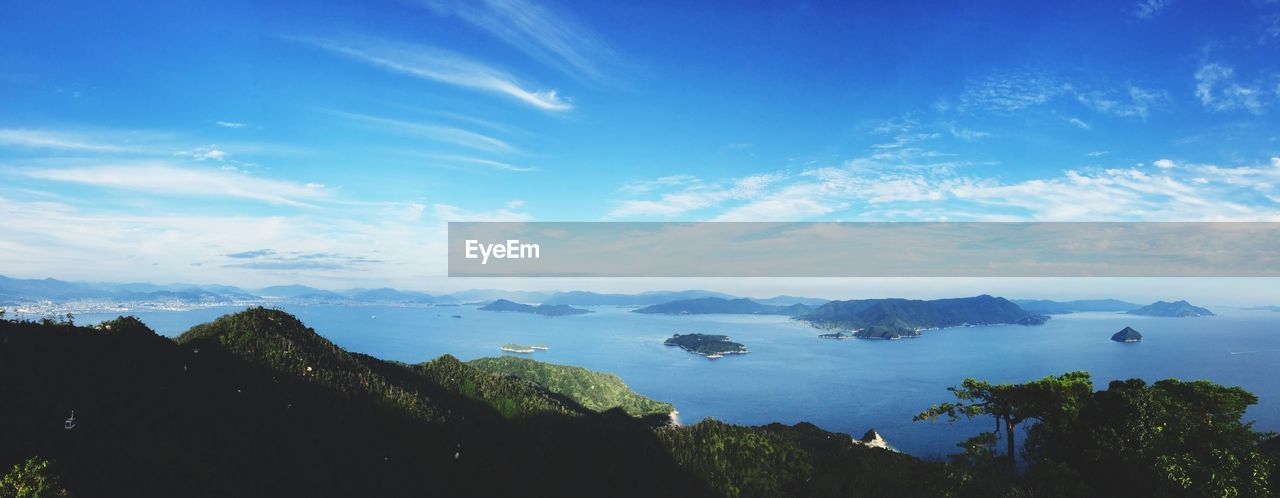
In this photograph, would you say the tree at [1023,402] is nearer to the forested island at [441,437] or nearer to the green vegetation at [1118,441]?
the green vegetation at [1118,441]

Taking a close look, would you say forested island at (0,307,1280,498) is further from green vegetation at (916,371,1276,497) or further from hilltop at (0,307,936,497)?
hilltop at (0,307,936,497)

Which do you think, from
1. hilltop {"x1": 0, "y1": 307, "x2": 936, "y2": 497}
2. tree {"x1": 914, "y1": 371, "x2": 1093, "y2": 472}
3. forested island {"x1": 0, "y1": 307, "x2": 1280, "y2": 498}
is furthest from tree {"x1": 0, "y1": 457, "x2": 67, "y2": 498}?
tree {"x1": 914, "y1": 371, "x2": 1093, "y2": 472}

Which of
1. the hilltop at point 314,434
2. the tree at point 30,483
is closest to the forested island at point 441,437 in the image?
the tree at point 30,483

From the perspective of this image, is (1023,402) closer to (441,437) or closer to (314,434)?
(441,437)

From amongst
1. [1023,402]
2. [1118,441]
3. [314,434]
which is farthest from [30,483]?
[1118,441]

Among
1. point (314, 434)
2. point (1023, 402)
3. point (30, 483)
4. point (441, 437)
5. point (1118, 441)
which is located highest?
point (1023, 402)

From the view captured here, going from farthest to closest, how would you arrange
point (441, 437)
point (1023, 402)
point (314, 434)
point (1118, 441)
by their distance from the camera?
point (441, 437) < point (314, 434) < point (1023, 402) < point (1118, 441)
